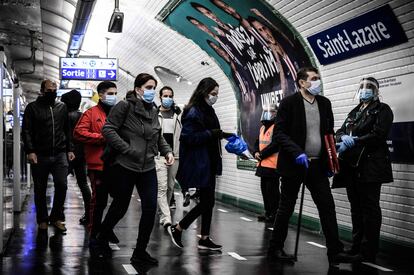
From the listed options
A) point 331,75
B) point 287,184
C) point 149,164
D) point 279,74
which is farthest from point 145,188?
point 279,74

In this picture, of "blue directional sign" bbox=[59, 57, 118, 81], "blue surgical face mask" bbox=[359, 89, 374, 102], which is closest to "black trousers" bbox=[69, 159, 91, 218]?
"blue surgical face mask" bbox=[359, 89, 374, 102]

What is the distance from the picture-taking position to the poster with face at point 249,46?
10.3 meters

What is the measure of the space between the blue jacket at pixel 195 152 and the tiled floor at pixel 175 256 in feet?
2.72

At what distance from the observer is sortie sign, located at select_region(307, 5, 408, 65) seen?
7.54m

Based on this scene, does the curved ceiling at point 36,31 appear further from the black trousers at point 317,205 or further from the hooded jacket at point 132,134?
the black trousers at point 317,205

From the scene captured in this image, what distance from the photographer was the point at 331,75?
939cm

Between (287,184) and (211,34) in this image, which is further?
(211,34)

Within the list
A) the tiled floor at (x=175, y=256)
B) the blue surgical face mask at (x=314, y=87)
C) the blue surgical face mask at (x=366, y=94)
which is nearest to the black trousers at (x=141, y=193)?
the tiled floor at (x=175, y=256)

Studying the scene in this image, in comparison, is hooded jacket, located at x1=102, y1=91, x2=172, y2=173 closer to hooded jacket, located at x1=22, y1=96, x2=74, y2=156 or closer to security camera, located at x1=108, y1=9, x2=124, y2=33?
hooded jacket, located at x1=22, y1=96, x2=74, y2=156

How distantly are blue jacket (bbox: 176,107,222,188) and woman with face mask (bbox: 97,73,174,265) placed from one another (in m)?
0.42

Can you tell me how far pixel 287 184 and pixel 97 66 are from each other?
455 inches

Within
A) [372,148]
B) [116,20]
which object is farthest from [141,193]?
[116,20]

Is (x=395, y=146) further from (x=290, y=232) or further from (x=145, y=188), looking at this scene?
(x=145, y=188)

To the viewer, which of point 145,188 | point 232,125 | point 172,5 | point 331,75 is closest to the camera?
point 145,188
